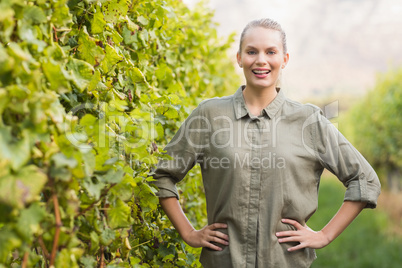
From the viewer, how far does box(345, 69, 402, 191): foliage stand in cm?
1209

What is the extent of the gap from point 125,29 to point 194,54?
1.43 meters

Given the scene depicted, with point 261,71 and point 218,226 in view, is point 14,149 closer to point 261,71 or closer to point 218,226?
point 218,226

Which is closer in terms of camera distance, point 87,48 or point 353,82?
point 87,48

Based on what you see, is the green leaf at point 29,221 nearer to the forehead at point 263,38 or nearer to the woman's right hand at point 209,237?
the woman's right hand at point 209,237

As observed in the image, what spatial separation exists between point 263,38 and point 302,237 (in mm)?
868

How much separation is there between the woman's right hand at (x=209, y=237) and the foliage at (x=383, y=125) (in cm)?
1077

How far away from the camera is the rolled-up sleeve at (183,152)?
6.98 ft

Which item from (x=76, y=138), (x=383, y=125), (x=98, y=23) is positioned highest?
(x=383, y=125)

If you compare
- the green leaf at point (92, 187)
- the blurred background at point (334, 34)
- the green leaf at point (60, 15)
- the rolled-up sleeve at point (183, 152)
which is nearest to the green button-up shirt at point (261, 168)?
the rolled-up sleeve at point (183, 152)

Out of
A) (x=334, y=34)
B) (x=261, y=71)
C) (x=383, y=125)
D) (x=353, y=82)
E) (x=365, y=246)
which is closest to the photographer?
(x=261, y=71)

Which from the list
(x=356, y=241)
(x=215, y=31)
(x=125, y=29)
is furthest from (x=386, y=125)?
(x=125, y=29)

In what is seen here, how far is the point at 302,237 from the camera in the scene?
2035 mm

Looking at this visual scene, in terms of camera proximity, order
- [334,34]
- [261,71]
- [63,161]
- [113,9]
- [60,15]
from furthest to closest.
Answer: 1. [334,34]
2. [261,71]
3. [113,9]
4. [60,15]
5. [63,161]

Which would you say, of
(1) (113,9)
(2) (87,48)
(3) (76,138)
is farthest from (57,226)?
(1) (113,9)
